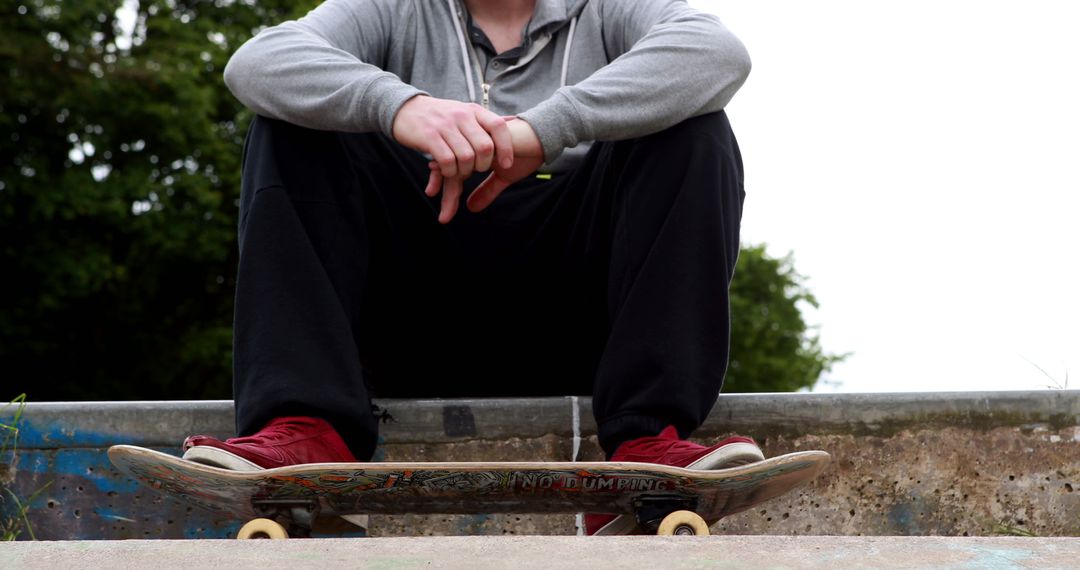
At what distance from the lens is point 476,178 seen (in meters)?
2.39

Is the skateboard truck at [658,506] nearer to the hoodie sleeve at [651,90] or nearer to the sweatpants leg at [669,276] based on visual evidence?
the sweatpants leg at [669,276]

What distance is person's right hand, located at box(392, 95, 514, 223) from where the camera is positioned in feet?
6.51

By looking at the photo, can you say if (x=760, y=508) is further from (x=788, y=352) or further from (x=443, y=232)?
(x=788, y=352)

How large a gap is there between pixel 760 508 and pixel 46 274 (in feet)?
41.7

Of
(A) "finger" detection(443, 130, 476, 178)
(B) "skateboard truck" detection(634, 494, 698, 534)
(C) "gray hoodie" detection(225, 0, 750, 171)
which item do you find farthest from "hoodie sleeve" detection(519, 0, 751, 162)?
(B) "skateboard truck" detection(634, 494, 698, 534)

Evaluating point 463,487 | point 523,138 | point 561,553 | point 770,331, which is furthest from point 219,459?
point 770,331

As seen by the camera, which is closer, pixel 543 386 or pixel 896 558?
pixel 896 558

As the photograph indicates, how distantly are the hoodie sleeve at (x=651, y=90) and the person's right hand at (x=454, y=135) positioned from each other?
0.07 m

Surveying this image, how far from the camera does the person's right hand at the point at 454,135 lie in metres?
1.98

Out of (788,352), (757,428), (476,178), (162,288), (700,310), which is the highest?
(476,178)

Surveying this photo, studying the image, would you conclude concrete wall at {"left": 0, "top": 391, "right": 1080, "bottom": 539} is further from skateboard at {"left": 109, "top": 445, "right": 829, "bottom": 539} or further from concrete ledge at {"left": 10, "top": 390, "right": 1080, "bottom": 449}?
skateboard at {"left": 109, "top": 445, "right": 829, "bottom": 539}

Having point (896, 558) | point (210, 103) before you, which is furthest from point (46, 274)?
point (896, 558)

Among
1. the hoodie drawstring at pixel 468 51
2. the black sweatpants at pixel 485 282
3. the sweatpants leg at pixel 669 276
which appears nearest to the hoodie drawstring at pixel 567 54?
the hoodie drawstring at pixel 468 51

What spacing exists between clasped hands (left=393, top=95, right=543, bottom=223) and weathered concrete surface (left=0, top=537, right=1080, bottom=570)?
0.74 metres
